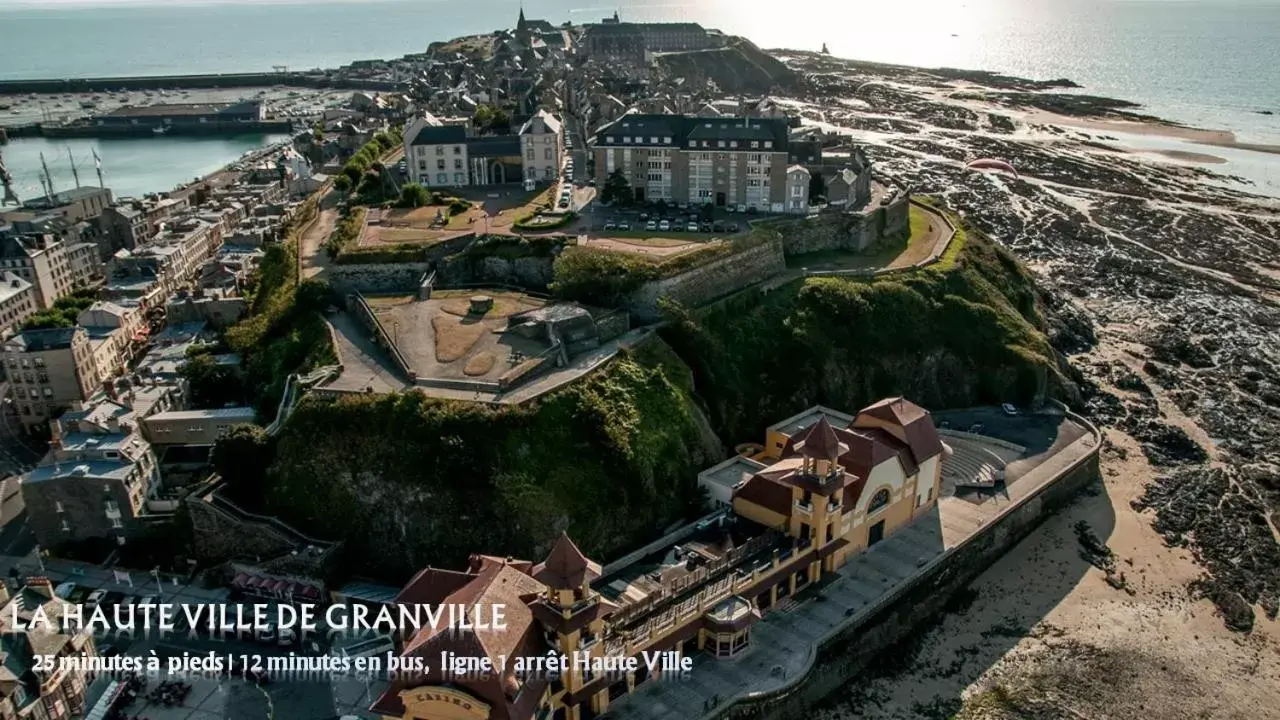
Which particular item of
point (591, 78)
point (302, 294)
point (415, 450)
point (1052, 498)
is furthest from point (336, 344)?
point (591, 78)

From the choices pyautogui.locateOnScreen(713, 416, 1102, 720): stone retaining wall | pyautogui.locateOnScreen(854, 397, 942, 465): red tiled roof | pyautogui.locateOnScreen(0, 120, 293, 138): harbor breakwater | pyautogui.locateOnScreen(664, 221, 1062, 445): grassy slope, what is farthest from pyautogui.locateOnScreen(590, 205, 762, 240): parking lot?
pyautogui.locateOnScreen(0, 120, 293, 138): harbor breakwater

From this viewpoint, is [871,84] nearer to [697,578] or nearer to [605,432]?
[605,432]

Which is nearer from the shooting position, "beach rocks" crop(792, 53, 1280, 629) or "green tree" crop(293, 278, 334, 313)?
"beach rocks" crop(792, 53, 1280, 629)

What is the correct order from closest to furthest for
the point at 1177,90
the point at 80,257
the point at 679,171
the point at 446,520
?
the point at 446,520, the point at 679,171, the point at 80,257, the point at 1177,90

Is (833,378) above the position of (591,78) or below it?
below

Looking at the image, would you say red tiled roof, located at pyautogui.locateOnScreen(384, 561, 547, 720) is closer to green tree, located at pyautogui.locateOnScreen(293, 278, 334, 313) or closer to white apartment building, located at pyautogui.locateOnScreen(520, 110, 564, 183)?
green tree, located at pyautogui.locateOnScreen(293, 278, 334, 313)

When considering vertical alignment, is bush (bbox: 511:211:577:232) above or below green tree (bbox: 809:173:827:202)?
below

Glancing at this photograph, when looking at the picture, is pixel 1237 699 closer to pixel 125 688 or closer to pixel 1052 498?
pixel 1052 498

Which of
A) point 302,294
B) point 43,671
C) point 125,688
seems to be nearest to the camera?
point 43,671
